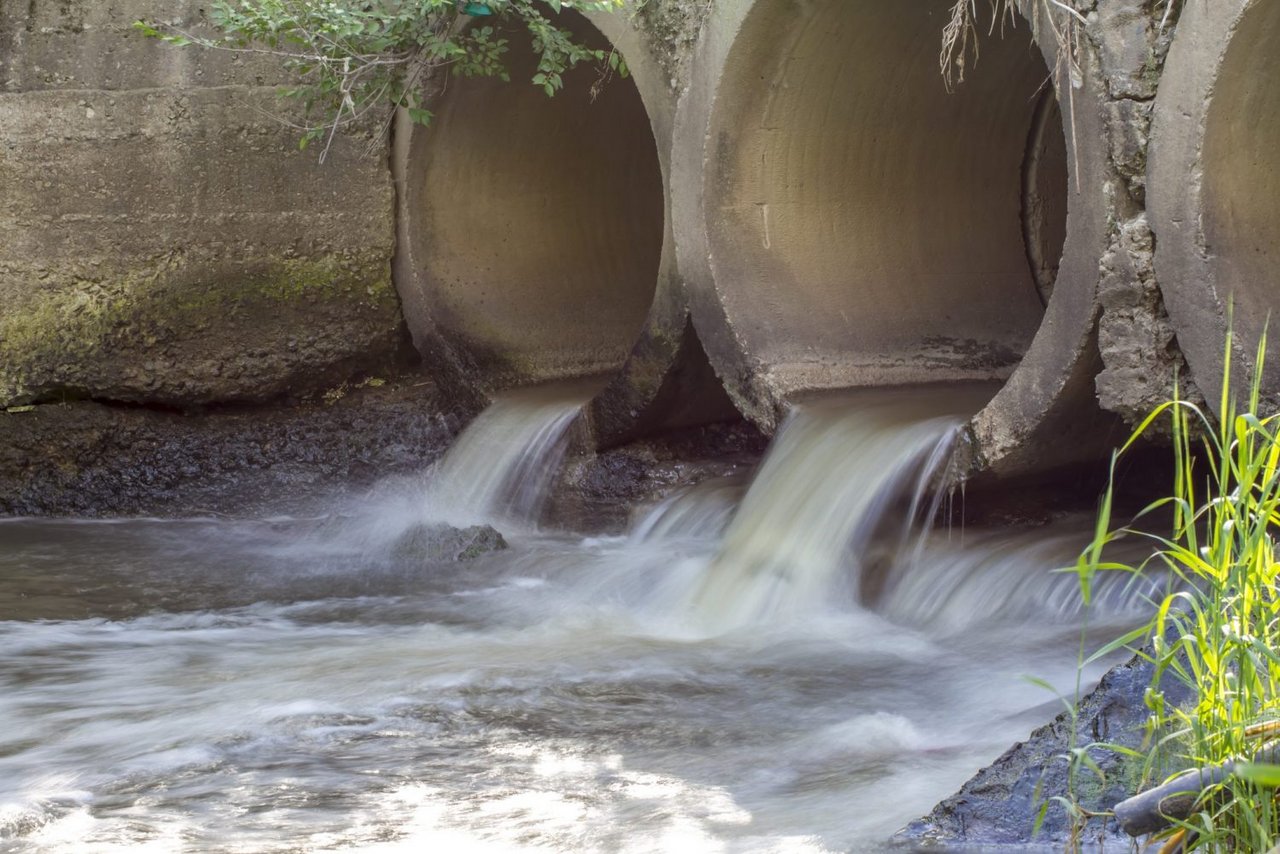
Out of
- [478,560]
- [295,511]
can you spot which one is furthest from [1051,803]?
[295,511]

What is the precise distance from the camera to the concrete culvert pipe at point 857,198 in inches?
216

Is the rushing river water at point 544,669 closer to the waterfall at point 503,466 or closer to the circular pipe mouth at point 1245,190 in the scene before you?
the waterfall at point 503,466

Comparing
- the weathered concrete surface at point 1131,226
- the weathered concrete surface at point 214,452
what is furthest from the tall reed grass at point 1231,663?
the weathered concrete surface at point 214,452

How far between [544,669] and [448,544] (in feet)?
5.70

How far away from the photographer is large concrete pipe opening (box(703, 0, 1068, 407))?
5.51 meters

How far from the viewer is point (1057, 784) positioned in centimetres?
258

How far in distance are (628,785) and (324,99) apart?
14.7ft

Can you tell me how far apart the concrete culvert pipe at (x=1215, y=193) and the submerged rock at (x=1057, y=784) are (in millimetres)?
1477

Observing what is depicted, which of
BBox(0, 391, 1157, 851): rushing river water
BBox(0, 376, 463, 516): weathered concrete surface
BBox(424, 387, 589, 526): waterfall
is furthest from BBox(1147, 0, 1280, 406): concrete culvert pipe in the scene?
BBox(0, 376, 463, 516): weathered concrete surface

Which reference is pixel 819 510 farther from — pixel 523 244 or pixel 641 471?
pixel 523 244

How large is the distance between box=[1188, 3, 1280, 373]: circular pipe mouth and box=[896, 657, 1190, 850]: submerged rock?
4.99 feet

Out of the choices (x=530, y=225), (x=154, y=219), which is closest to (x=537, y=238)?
(x=530, y=225)

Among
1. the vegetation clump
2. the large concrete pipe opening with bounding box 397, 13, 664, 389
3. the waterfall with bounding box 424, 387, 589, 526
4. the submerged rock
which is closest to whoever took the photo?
the submerged rock

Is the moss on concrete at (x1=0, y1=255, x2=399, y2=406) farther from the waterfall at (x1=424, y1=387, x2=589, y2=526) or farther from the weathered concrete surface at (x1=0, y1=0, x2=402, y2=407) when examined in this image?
the waterfall at (x1=424, y1=387, x2=589, y2=526)
